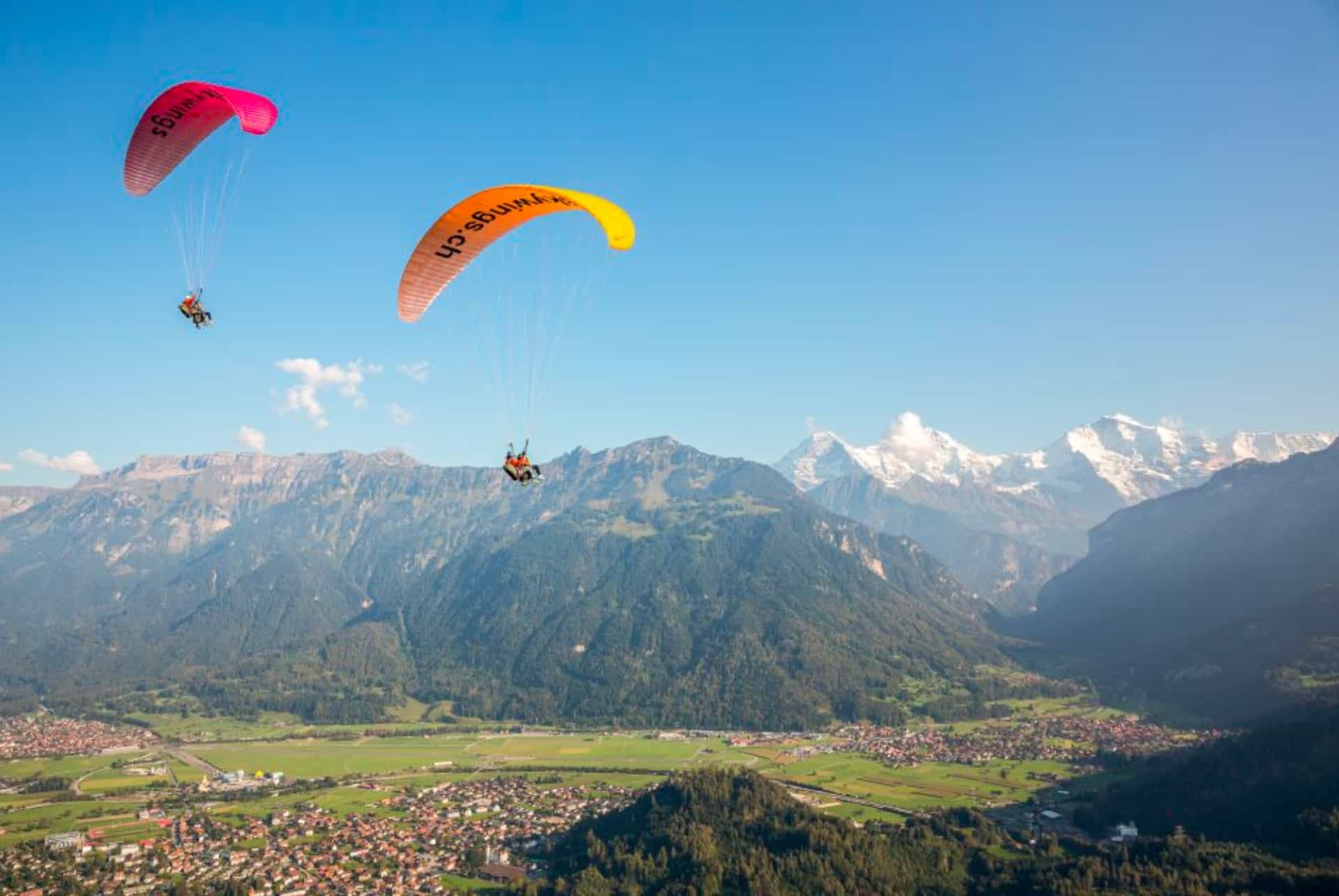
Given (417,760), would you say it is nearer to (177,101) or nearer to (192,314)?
(192,314)

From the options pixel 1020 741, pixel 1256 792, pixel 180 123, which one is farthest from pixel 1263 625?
pixel 180 123

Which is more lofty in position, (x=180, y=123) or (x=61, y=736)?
(x=180, y=123)

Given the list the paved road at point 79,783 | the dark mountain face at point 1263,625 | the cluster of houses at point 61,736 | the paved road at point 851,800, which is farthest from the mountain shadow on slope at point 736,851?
the cluster of houses at point 61,736

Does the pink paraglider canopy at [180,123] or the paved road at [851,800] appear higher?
the pink paraglider canopy at [180,123]

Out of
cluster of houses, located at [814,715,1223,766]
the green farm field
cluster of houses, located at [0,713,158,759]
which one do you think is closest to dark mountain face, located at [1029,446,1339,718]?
cluster of houses, located at [814,715,1223,766]

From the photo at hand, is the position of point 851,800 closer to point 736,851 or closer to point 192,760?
point 736,851

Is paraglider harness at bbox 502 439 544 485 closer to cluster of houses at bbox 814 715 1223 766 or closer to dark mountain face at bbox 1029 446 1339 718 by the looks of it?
cluster of houses at bbox 814 715 1223 766

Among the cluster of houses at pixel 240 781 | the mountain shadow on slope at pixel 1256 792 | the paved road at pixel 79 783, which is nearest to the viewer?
the mountain shadow on slope at pixel 1256 792

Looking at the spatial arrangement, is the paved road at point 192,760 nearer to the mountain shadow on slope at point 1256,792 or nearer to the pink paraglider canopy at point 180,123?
the pink paraglider canopy at point 180,123
